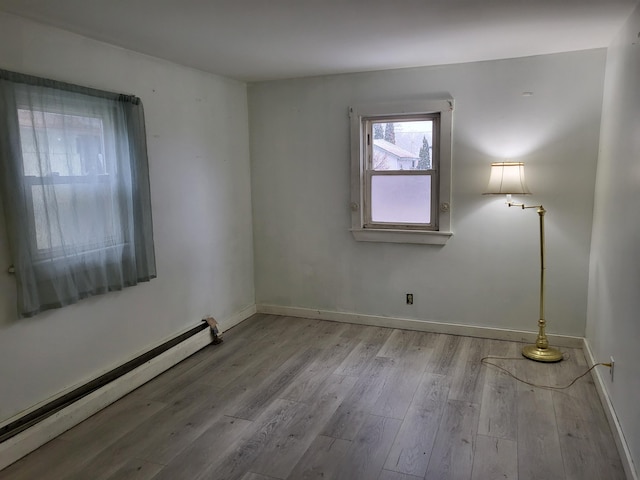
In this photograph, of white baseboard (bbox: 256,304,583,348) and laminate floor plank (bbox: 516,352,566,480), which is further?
white baseboard (bbox: 256,304,583,348)

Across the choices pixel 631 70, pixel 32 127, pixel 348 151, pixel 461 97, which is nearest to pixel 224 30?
pixel 32 127

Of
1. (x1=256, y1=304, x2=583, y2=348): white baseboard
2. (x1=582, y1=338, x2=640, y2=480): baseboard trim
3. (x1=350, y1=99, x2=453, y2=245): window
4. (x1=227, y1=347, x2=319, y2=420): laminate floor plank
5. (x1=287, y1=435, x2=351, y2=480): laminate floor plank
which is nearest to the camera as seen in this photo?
(x1=582, y1=338, x2=640, y2=480): baseboard trim

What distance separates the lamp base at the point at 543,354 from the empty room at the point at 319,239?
21 millimetres

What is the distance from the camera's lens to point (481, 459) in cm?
238

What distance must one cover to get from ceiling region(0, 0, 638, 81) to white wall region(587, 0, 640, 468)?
295 millimetres

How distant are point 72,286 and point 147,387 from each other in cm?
96

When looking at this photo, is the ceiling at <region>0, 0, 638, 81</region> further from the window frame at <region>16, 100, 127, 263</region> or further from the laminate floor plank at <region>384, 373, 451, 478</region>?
the laminate floor plank at <region>384, 373, 451, 478</region>

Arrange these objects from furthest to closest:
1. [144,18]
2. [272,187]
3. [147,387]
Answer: [272,187] → [147,387] → [144,18]

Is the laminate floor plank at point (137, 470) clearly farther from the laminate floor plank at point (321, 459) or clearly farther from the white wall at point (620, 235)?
the white wall at point (620, 235)

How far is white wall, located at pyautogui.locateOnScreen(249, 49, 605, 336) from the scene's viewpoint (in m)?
3.60

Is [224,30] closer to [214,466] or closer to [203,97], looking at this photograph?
[203,97]

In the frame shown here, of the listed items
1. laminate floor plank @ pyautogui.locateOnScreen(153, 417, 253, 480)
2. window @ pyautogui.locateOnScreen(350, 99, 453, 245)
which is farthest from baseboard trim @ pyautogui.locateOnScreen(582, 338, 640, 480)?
laminate floor plank @ pyautogui.locateOnScreen(153, 417, 253, 480)

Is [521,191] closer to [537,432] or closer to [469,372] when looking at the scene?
[469,372]

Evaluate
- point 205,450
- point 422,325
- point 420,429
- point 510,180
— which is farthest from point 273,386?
point 510,180
